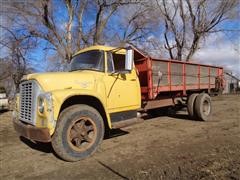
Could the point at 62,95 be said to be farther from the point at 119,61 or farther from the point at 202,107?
the point at 202,107

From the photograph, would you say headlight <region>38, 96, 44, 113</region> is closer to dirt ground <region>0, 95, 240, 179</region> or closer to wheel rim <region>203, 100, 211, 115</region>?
dirt ground <region>0, 95, 240, 179</region>

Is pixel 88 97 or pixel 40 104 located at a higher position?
pixel 88 97

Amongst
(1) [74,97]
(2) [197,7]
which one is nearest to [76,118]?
(1) [74,97]

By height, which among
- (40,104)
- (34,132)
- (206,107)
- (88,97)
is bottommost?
(34,132)

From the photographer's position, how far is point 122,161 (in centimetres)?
569

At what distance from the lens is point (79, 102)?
6391 mm

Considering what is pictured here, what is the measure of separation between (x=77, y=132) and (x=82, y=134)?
0.40 ft

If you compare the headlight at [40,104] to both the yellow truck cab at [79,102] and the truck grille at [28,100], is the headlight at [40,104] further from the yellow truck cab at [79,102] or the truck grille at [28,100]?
the truck grille at [28,100]

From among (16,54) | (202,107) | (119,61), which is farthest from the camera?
(16,54)

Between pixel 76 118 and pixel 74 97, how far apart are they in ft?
1.57

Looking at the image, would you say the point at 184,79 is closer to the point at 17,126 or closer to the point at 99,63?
the point at 99,63

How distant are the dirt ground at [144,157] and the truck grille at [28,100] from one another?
92 cm

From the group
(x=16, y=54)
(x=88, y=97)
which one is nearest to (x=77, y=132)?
(x=88, y=97)

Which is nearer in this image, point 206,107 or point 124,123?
point 124,123
